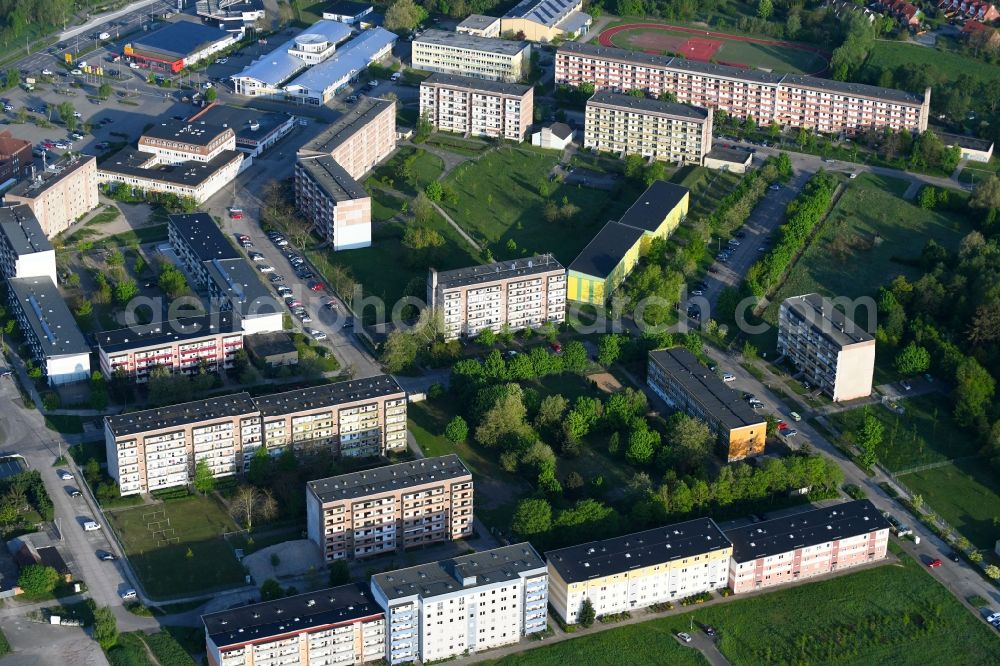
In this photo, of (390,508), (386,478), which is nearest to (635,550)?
(390,508)

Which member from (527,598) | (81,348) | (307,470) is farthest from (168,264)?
(527,598)

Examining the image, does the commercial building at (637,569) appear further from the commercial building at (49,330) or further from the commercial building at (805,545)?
the commercial building at (49,330)

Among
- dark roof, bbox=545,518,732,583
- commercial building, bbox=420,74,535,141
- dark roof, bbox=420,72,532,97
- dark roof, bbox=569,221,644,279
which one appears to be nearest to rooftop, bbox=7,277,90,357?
dark roof, bbox=569,221,644,279

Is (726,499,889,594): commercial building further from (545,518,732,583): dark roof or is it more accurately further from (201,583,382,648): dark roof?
(201,583,382,648): dark roof

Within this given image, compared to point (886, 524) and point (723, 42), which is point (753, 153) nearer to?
point (723, 42)

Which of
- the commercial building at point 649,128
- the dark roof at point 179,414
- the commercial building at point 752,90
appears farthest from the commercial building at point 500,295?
the commercial building at point 752,90
